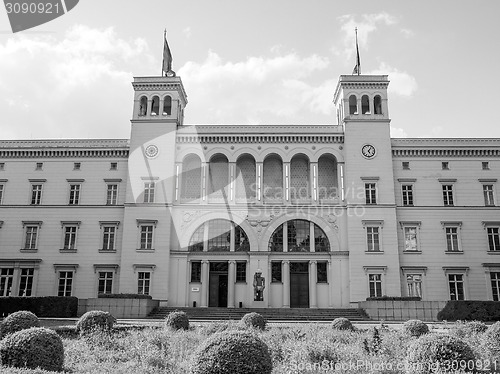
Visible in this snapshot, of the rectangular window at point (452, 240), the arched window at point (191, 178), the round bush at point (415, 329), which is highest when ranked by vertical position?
the arched window at point (191, 178)

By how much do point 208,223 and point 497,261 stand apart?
84.3ft

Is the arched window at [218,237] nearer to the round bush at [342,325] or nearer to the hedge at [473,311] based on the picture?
the hedge at [473,311]

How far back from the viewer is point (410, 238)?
45969 millimetres

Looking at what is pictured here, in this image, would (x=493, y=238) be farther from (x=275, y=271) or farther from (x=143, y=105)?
(x=143, y=105)

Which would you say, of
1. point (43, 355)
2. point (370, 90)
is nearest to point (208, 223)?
point (370, 90)

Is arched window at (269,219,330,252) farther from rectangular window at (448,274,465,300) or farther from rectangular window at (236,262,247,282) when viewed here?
rectangular window at (448,274,465,300)

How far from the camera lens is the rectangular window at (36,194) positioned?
48431 millimetres

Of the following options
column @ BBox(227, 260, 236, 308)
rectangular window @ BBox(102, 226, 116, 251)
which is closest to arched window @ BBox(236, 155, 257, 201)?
column @ BBox(227, 260, 236, 308)

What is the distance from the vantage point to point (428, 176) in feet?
155

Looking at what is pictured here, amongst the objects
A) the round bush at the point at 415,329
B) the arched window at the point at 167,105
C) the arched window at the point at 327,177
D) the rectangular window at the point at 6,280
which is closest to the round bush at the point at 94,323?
the round bush at the point at 415,329

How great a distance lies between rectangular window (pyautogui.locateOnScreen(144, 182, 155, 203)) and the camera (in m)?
47.0

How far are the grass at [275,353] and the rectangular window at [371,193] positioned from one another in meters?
25.7

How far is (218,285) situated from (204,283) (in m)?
1.43

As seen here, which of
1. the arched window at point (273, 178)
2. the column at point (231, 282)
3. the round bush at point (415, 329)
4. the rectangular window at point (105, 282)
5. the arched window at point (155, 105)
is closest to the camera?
the round bush at point (415, 329)
